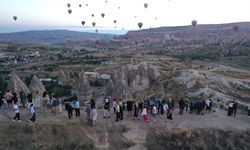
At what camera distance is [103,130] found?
1917 cm

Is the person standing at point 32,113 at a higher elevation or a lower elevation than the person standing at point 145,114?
higher

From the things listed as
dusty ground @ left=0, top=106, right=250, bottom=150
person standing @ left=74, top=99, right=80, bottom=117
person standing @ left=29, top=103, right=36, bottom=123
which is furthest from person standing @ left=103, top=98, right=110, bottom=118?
person standing @ left=29, top=103, right=36, bottom=123

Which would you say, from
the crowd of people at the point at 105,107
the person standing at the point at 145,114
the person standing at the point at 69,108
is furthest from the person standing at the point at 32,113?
the person standing at the point at 145,114

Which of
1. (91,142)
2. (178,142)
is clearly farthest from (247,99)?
(91,142)

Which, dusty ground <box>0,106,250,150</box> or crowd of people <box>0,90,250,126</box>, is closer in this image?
dusty ground <box>0,106,250,150</box>

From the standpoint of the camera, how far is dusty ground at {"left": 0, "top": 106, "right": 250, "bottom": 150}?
18.2 m

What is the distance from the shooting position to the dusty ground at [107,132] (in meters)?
18.2

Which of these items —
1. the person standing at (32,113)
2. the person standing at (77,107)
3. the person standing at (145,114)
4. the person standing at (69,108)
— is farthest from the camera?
the person standing at (145,114)

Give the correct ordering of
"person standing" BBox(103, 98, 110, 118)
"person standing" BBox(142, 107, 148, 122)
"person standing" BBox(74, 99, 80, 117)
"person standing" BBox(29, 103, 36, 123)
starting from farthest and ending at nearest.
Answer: "person standing" BBox(103, 98, 110, 118), "person standing" BBox(142, 107, 148, 122), "person standing" BBox(74, 99, 80, 117), "person standing" BBox(29, 103, 36, 123)

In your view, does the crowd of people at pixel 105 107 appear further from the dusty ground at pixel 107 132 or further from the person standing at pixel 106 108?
the dusty ground at pixel 107 132

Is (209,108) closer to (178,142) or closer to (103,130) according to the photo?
(178,142)

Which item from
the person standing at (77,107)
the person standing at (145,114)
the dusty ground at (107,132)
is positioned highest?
the person standing at (77,107)

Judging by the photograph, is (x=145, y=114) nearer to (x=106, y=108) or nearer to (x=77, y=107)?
(x=106, y=108)

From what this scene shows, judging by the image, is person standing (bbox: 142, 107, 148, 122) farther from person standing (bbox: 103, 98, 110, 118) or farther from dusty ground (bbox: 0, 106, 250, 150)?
person standing (bbox: 103, 98, 110, 118)
